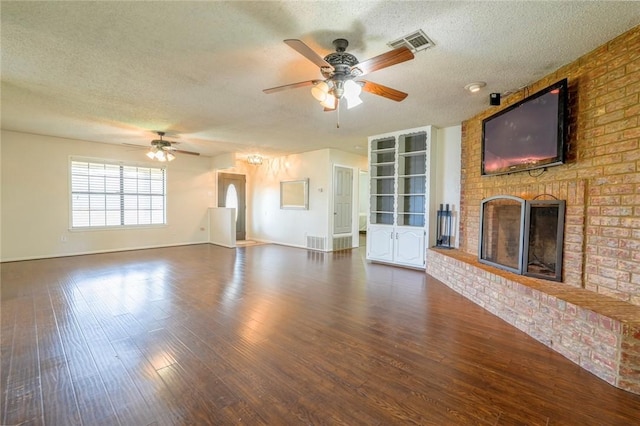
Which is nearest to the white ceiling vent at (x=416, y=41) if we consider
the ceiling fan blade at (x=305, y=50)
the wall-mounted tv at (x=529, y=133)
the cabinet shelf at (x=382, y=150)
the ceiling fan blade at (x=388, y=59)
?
the ceiling fan blade at (x=388, y=59)

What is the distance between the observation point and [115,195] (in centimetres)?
707

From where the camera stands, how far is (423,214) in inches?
211

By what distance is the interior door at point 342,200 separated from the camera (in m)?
7.35

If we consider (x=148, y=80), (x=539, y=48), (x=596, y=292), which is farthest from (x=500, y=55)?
(x=148, y=80)

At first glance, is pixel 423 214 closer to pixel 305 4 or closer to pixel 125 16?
pixel 305 4

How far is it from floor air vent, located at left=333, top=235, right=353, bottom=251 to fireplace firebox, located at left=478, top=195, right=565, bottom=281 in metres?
3.97

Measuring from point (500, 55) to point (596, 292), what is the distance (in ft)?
7.65

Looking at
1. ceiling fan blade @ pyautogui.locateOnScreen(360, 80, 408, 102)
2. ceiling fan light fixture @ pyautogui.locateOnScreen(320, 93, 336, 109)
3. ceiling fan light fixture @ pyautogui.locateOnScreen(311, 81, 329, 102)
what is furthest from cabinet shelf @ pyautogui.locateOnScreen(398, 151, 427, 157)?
ceiling fan light fixture @ pyautogui.locateOnScreen(311, 81, 329, 102)

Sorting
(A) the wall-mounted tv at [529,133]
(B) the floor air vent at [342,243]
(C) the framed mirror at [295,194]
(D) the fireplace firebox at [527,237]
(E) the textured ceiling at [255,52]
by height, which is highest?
(E) the textured ceiling at [255,52]

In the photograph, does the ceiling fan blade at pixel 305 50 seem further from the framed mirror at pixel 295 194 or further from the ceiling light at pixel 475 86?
the framed mirror at pixel 295 194

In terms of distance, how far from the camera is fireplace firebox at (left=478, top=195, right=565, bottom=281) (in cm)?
293

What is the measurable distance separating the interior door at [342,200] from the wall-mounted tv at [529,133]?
3.82m

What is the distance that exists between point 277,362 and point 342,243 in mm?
5525

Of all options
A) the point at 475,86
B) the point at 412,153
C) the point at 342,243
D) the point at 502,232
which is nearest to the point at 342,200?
the point at 342,243
